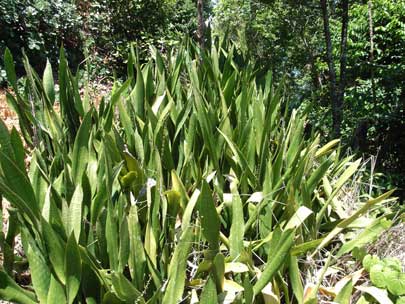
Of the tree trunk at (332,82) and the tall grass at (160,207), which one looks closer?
the tall grass at (160,207)

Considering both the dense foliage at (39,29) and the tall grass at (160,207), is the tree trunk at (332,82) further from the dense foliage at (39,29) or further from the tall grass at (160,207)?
the dense foliage at (39,29)

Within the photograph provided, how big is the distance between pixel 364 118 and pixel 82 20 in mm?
4827

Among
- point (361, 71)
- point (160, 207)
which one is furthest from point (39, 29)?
point (160, 207)

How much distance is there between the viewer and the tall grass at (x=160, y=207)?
1168 mm

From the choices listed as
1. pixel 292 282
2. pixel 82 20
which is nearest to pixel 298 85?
pixel 82 20

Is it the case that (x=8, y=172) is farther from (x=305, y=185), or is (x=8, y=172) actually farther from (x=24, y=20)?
(x=24, y=20)

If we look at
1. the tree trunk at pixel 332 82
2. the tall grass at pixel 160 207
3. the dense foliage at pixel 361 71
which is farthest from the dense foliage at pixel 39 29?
the tall grass at pixel 160 207

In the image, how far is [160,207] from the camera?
4.99 ft

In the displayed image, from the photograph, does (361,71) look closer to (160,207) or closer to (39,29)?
(160,207)

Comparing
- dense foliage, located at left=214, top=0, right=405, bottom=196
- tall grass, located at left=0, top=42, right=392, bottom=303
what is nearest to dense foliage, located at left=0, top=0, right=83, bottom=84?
dense foliage, located at left=214, top=0, right=405, bottom=196

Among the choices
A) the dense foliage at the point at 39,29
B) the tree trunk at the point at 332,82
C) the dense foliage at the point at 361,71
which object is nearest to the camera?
the tree trunk at the point at 332,82

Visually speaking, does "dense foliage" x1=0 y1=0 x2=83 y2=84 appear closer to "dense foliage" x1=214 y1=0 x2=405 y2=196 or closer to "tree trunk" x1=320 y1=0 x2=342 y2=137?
"dense foliage" x1=214 y1=0 x2=405 y2=196

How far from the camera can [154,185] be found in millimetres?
1504

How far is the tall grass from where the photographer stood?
3.83ft
